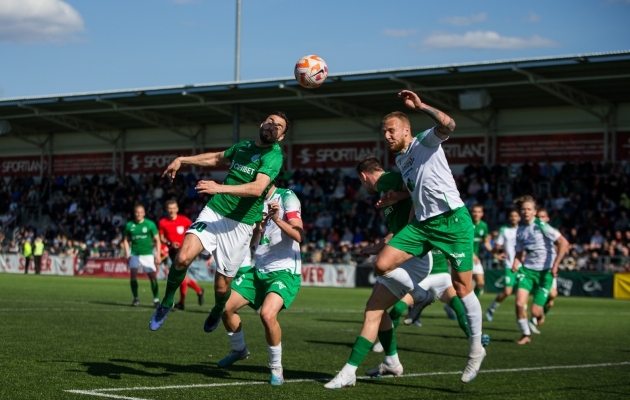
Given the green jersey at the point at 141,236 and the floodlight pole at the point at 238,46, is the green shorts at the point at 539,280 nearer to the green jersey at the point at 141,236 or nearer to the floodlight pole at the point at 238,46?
the green jersey at the point at 141,236

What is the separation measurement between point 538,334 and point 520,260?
1567 mm

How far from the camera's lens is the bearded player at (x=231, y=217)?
28.9 ft

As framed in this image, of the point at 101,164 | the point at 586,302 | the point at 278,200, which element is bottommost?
the point at 586,302

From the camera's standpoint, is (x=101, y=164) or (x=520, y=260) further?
(x=101, y=164)

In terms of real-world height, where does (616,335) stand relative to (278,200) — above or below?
below

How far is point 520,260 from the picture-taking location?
1562 centimetres

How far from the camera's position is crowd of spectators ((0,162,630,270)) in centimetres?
3409

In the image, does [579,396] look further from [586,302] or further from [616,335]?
[586,302]

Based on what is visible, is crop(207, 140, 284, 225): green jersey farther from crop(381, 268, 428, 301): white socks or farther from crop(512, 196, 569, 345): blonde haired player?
crop(512, 196, 569, 345): blonde haired player

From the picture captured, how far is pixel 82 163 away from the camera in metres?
53.7

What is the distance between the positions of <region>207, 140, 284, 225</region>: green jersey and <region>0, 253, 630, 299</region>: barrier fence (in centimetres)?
2229

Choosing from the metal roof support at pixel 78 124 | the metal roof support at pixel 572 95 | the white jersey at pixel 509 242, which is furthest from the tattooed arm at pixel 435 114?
the metal roof support at pixel 78 124

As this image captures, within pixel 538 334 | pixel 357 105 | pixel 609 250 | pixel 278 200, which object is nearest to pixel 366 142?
pixel 357 105

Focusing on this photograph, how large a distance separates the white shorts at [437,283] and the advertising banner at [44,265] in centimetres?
3425
